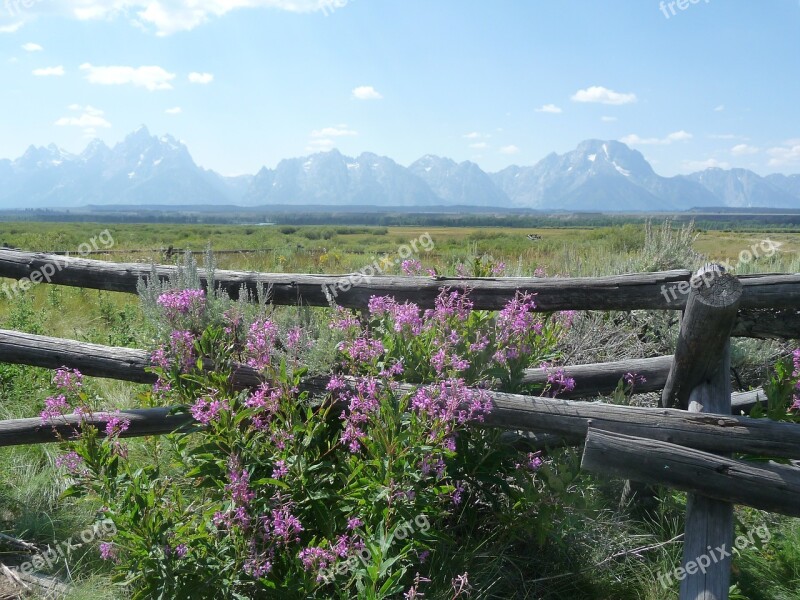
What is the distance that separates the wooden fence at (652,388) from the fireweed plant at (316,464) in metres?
0.20

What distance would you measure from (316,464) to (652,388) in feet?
8.34

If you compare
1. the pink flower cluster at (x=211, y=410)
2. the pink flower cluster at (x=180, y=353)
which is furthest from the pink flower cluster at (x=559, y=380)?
the pink flower cluster at (x=180, y=353)

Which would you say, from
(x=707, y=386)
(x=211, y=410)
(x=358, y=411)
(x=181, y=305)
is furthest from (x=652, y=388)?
(x=181, y=305)

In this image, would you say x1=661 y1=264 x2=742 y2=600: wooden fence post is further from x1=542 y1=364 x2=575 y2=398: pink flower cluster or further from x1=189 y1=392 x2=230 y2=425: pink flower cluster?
x1=189 y1=392 x2=230 y2=425: pink flower cluster

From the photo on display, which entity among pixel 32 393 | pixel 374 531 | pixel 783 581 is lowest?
pixel 783 581

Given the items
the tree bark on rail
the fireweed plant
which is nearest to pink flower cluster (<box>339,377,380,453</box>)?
the fireweed plant

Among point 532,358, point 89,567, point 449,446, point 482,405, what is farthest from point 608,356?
point 89,567

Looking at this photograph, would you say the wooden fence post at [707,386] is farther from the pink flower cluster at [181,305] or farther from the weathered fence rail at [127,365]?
the pink flower cluster at [181,305]

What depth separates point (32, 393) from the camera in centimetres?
537

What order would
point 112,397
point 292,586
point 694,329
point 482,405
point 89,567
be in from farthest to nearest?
point 112,397
point 89,567
point 694,329
point 482,405
point 292,586

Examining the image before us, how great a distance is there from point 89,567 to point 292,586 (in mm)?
1829

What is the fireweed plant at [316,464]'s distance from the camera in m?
2.38

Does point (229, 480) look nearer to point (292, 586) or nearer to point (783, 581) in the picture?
point (292, 586)

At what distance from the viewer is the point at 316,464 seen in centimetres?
260
